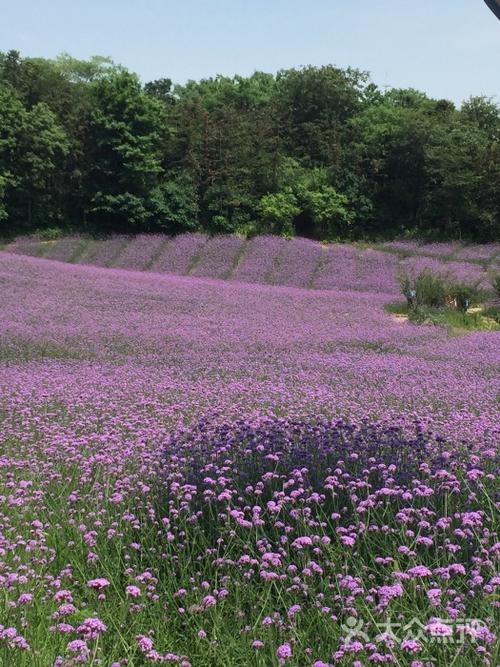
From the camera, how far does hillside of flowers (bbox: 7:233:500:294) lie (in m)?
29.1

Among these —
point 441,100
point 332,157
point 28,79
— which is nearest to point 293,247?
point 332,157

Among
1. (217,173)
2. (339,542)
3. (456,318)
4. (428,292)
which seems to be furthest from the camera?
(217,173)

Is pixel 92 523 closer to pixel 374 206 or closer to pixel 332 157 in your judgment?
pixel 374 206

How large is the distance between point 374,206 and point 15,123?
20432 millimetres

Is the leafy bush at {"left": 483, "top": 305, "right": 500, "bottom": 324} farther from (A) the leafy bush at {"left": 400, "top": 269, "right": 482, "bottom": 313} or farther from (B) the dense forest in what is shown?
(B) the dense forest

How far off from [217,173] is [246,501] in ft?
111

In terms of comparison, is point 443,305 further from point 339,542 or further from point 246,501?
point 339,542

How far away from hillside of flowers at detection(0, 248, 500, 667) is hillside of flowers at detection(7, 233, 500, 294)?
14.9 metres

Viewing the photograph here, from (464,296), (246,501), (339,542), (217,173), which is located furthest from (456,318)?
(217,173)

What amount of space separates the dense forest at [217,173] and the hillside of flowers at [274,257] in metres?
1.94

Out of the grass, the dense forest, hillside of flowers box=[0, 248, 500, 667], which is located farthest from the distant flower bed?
the dense forest

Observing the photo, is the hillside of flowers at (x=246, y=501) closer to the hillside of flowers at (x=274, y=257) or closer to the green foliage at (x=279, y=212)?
the hillside of flowers at (x=274, y=257)

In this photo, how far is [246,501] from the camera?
4.53 metres

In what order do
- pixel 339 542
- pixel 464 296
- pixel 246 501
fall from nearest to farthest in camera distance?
pixel 339 542, pixel 246 501, pixel 464 296
